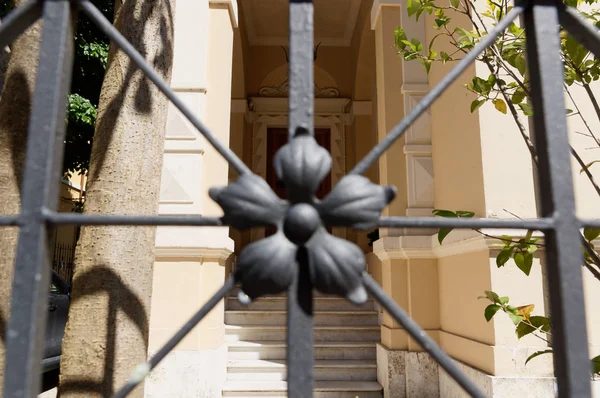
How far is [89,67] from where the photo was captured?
921 centimetres

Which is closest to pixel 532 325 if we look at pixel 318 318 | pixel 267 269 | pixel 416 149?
pixel 267 269

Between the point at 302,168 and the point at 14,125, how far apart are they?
1782mm

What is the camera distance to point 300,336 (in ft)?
2.50

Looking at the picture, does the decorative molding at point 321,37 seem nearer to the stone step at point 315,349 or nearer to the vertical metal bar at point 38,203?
the stone step at point 315,349

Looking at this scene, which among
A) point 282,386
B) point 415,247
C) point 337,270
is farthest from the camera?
point 415,247

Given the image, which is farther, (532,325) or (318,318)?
(318,318)

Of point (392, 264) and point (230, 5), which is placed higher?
point (230, 5)

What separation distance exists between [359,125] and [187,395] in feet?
18.9

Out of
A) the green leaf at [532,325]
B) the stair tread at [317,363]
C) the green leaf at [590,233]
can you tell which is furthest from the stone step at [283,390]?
the green leaf at [590,233]

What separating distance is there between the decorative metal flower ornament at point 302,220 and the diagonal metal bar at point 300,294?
0.02 meters

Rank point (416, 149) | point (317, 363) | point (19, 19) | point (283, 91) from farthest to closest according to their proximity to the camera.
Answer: point (283, 91) → point (416, 149) → point (317, 363) → point (19, 19)

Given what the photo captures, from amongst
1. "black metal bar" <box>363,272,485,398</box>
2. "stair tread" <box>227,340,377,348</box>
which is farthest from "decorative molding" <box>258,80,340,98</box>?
"black metal bar" <box>363,272,485,398</box>

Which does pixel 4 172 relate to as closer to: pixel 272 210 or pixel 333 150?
pixel 272 210

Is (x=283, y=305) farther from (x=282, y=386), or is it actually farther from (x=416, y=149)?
(x=416, y=149)
